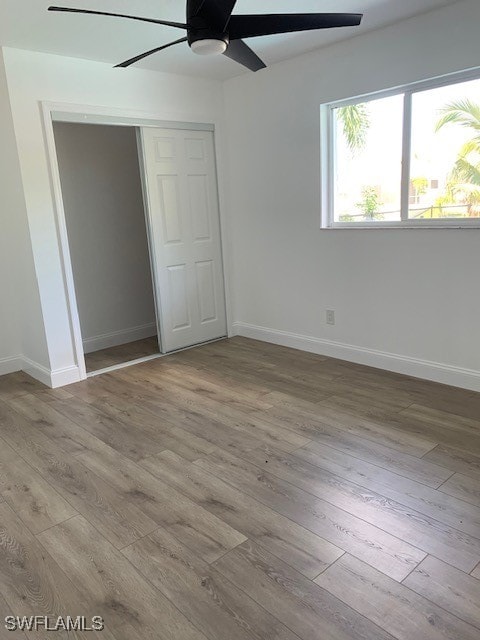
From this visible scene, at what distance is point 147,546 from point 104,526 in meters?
0.26

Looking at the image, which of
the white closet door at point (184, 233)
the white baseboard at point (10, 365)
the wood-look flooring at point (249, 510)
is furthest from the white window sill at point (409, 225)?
the white baseboard at point (10, 365)

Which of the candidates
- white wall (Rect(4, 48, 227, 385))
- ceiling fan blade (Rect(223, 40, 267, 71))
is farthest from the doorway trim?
ceiling fan blade (Rect(223, 40, 267, 71))

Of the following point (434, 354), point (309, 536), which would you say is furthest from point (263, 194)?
point (309, 536)

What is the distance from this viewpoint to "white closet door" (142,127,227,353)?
416 centimetres

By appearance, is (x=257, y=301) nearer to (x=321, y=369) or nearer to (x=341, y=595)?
(x=321, y=369)

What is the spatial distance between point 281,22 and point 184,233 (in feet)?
8.10

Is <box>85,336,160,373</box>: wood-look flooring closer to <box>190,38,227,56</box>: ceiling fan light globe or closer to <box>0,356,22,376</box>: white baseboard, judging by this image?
<box>0,356,22,376</box>: white baseboard

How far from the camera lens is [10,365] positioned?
13.7 ft

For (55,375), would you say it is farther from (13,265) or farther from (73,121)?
(73,121)

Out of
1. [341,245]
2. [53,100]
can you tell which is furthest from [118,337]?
[341,245]

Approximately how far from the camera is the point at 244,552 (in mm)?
1868

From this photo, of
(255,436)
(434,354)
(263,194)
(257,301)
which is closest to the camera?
(255,436)

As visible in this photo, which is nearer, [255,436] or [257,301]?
[255,436]

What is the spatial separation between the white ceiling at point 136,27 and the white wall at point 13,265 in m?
0.45
